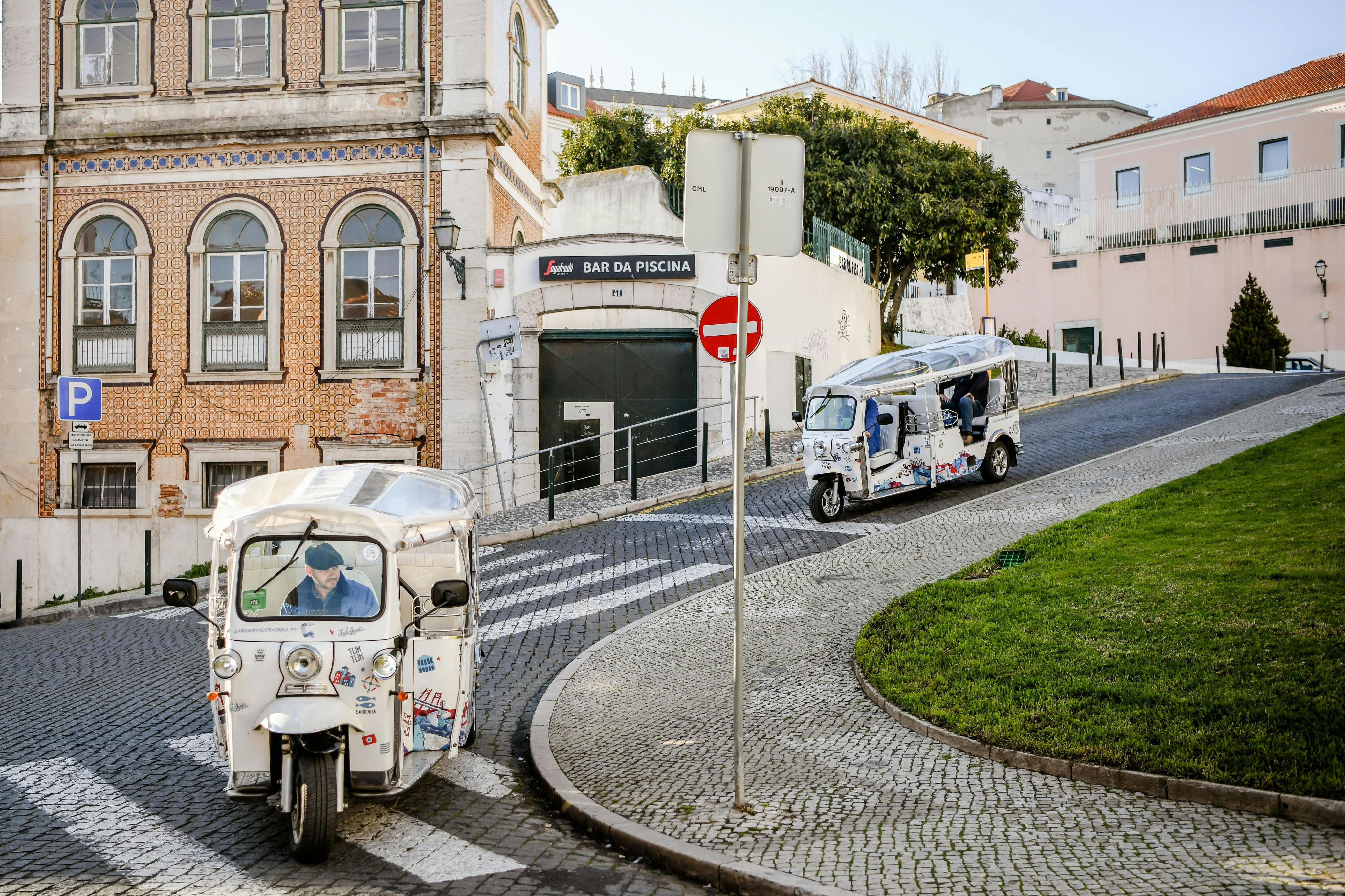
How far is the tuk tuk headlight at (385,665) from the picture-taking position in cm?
568

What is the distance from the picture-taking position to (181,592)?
593 centimetres

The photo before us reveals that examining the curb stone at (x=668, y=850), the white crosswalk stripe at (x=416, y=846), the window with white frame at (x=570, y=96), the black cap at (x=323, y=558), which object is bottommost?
the white crosswalk stripe at (x=416, y=846)

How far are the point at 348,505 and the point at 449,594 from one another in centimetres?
68

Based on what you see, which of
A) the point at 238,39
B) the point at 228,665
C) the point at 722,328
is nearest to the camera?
the point at 228,665

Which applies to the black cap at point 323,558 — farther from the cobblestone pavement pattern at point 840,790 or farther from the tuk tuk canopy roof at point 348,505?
the cobblestone pavement pattern at point 840,790

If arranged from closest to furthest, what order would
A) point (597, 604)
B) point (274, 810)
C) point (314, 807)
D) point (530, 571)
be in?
point (314, 807) < point (274, 810) < point (597, 604) < point (530, 571)

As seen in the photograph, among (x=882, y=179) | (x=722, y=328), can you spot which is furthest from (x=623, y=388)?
(x=882, y=179)

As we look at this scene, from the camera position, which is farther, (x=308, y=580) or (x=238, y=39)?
(x=238, y=39)

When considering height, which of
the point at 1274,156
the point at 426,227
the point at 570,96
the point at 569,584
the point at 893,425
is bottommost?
the point at 569,584

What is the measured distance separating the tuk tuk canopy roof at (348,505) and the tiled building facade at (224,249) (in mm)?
14318

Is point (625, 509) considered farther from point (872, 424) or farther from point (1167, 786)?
point (1167, 786)

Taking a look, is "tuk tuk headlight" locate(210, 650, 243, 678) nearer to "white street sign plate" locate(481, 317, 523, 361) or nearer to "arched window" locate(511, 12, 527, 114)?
"white street sign plate" locate(481, 317, 523, 361)

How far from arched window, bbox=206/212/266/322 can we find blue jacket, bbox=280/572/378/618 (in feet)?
55.8

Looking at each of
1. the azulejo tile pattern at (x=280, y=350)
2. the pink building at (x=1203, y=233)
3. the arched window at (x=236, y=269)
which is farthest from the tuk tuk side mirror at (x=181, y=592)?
the pink building at (x=1203, y=233)
